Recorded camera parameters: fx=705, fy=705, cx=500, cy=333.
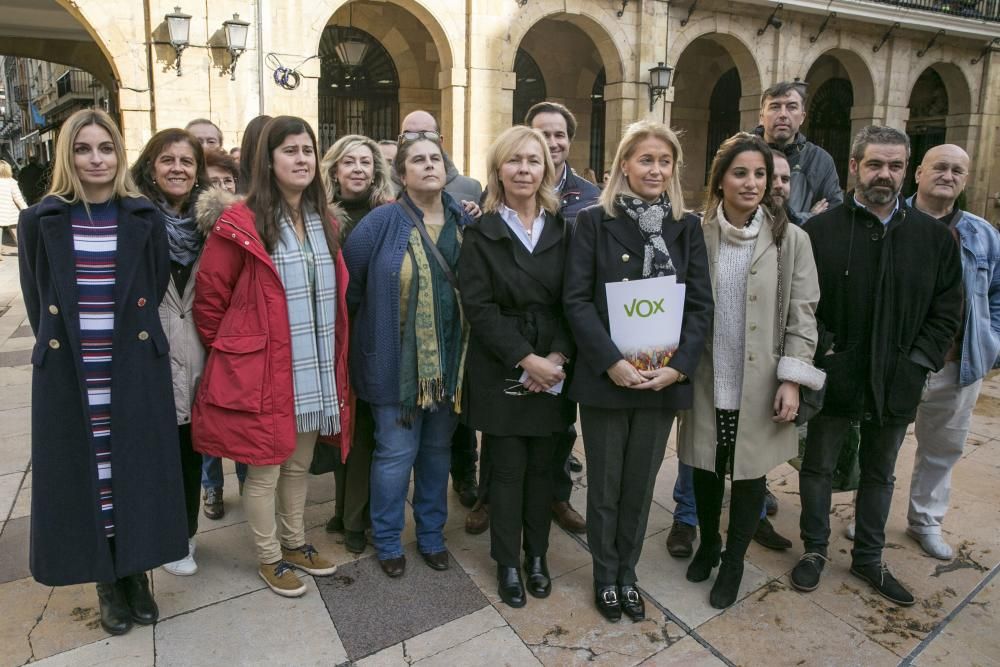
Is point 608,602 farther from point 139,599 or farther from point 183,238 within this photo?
point 183,238

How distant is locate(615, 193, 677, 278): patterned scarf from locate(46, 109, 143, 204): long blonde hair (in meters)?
1.89

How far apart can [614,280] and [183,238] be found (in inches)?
70.0

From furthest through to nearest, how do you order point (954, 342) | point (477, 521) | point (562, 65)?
point (562, 65), point (477, 521), point (954, 342)

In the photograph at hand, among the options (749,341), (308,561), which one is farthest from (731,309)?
(308,561)

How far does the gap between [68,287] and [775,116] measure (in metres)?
3.57

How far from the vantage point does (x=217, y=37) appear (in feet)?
32.0

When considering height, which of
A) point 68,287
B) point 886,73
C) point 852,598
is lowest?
point 852,598

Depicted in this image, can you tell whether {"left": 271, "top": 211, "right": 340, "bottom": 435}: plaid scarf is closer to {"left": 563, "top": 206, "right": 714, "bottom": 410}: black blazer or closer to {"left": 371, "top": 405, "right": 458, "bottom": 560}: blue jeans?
{"left": 371, "top": 405, "right": 458, "bottom": 560}: blue jeans

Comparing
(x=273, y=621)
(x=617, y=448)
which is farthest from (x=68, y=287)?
(x=617, y=448)

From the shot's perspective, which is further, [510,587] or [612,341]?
[510,587]

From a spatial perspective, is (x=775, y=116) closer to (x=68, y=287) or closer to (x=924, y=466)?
(x=924, y=466)

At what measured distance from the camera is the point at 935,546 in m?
3.49

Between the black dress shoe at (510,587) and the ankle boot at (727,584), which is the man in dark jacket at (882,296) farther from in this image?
the black dress shoe at (510,587)

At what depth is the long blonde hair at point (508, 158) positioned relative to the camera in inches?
112
